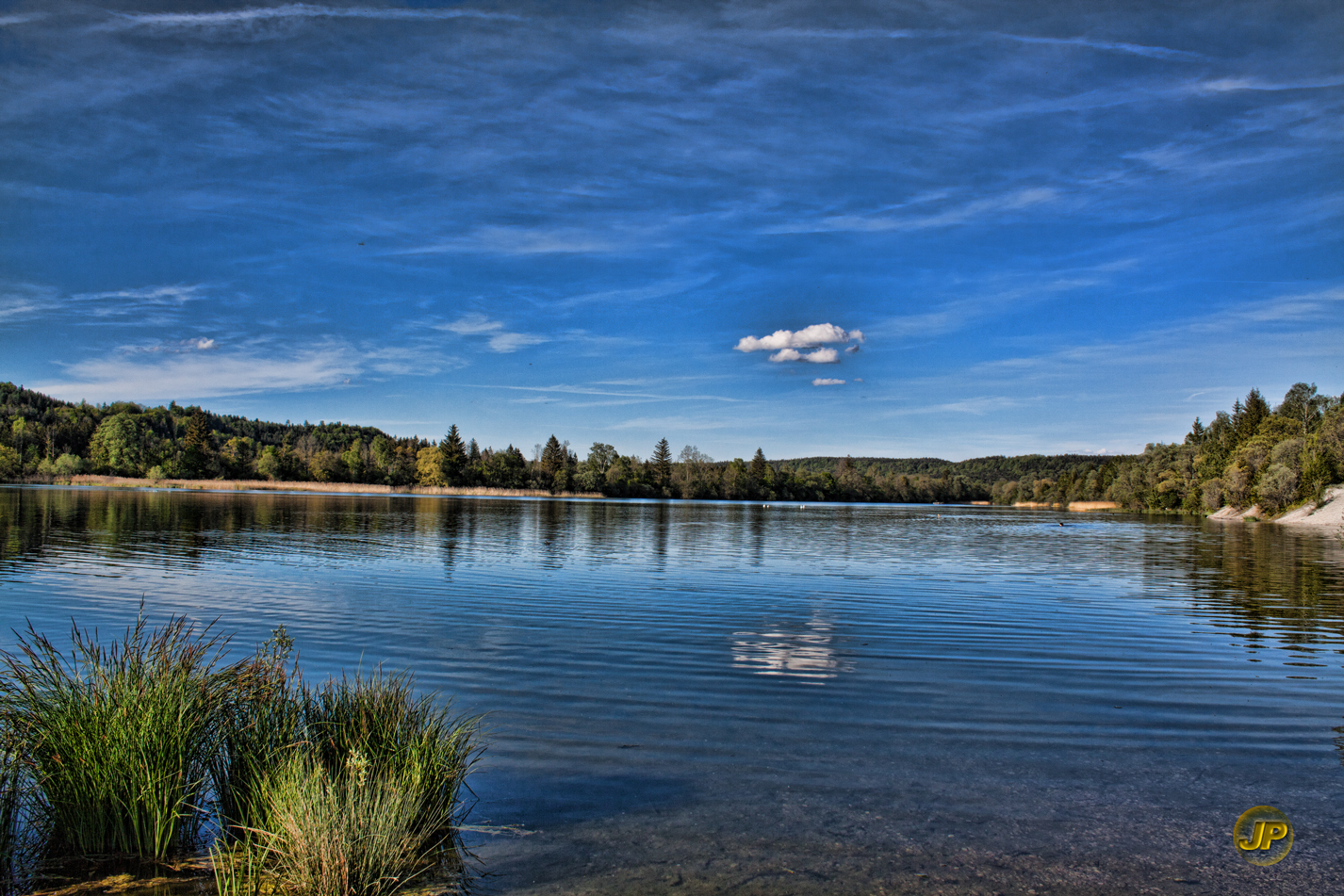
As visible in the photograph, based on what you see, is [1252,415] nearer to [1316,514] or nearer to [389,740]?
[1316,514]

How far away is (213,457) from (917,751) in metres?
160

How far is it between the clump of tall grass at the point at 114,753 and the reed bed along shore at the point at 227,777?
0.01 meters

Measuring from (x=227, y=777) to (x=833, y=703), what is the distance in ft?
21.6

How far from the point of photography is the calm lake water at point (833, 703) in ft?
17.6

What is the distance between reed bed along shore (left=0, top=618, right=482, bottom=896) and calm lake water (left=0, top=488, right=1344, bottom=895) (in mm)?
721

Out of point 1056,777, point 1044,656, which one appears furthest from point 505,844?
point 1044,656

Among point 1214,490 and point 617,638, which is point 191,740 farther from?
point 1214,490

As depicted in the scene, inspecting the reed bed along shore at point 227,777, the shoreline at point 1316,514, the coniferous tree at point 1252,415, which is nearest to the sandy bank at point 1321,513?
the shoreline at point 1316,514

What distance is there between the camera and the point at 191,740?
17.9 ft

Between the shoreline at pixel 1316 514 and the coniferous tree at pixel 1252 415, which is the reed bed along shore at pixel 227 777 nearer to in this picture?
the shoreline at pixel 1316 514

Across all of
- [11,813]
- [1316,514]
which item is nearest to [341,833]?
[11,813]

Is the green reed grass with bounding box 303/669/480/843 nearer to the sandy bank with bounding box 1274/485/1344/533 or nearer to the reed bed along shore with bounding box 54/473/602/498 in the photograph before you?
the sandy bank with bounding box 1274/485/1344/533

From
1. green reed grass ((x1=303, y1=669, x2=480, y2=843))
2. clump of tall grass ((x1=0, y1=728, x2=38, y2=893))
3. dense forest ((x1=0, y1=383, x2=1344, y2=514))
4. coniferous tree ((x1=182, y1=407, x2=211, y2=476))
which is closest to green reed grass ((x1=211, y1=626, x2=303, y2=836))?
green reed grass ((x1=303, y1=669, x2=480, y2=843))

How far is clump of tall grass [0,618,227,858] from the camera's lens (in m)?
5.08
